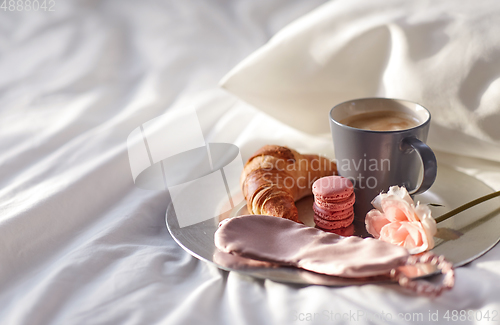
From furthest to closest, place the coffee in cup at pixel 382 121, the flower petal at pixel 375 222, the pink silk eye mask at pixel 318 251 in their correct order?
the coffee in cup at pixel 382 121 < the flower petal at pixel 375 222 < the pink silk eye mask at pixel 318 251

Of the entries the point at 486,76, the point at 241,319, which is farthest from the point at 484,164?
the point at 241,319

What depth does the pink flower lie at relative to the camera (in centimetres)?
63

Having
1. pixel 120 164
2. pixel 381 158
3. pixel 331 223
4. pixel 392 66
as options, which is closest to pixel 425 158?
pixel 381 158

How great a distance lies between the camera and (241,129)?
116 cm

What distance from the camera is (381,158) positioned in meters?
0.72

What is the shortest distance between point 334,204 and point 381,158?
110mm

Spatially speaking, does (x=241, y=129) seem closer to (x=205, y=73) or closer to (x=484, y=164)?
(x=205, y=73)

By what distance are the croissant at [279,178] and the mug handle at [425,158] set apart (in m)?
0.20

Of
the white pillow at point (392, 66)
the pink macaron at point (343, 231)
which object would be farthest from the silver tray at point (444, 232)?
the white pillow at point (392, 66)

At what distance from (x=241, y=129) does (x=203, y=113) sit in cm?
12

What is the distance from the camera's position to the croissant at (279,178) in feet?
2.41

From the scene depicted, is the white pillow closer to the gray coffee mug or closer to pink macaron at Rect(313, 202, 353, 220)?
the gray coffee mug

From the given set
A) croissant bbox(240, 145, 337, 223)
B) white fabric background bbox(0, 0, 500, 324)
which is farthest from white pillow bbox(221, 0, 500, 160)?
croissant bbox(240, 145, 337, 223)

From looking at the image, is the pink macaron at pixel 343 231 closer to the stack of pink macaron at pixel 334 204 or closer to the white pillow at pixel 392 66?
the stack of pink macaron at pixel 334 204
